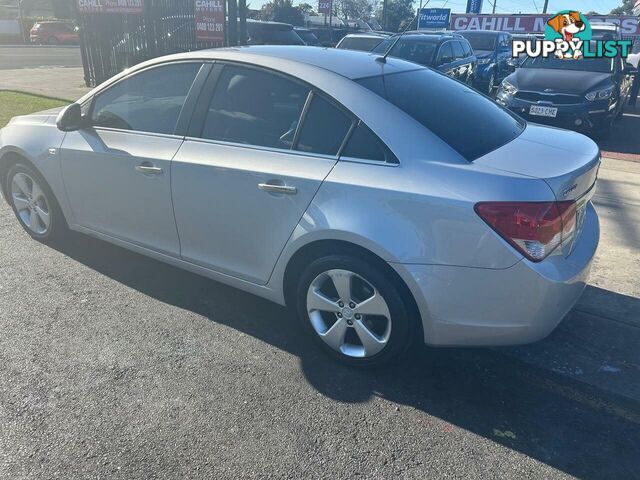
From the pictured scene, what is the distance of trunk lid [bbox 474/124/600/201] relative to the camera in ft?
8.30

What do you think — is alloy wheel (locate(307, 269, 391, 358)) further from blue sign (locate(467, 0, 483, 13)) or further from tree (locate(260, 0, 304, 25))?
tree (locate(260, 0, 304, 25))

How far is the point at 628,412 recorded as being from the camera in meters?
2.71

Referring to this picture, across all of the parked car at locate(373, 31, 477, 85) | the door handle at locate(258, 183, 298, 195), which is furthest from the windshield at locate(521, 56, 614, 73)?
the door handle at locate(258, 183, 298, 195)

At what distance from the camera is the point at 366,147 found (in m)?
2.74

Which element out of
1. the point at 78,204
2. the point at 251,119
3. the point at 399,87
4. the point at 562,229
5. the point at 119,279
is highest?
the point at 399,87

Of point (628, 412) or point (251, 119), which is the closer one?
point (628, 412)

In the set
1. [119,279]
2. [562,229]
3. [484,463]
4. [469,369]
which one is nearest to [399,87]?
[562,229]

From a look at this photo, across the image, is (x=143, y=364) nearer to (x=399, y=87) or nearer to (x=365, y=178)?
(x=365, y=178)

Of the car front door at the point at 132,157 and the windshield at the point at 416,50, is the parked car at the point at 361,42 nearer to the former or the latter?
the windshield at the point at 416,50

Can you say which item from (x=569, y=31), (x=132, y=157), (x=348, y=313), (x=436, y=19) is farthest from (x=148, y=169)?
(x=436, y=19)

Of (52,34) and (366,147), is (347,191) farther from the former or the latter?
(52,34)

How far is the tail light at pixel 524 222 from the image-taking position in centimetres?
238

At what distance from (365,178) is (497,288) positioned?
2.69 ft

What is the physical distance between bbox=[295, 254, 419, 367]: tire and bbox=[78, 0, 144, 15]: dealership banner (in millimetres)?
11414
